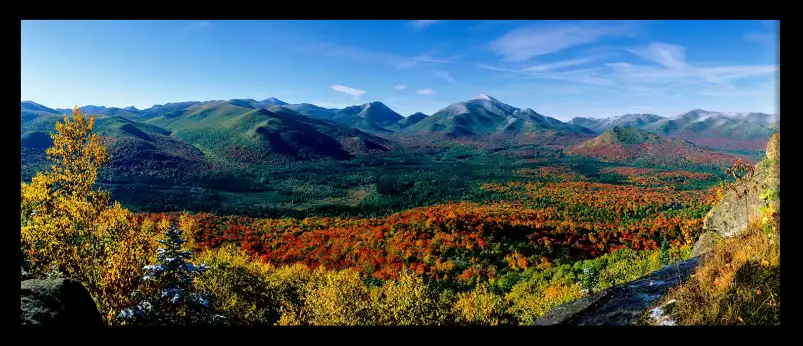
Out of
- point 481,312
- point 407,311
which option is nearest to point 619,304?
point 407,311

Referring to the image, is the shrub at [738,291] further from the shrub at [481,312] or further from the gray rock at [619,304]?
the shrub at [481,312]

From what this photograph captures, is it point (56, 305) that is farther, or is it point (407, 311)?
point (407, 311)

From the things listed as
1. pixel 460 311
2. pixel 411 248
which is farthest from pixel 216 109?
pixel 460 311

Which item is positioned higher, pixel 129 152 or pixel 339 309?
pixel 129 152

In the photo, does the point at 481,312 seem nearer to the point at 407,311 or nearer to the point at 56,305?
the point at 407,311

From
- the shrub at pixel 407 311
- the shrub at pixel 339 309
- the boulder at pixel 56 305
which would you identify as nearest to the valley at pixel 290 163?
the shrub at pixel 339 309

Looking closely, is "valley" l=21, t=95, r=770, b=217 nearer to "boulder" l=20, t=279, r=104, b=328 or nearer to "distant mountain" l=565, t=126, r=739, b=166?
"distant mountain" l=565, t=126, r=739, b=166

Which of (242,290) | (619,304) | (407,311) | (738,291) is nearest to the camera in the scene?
(738,291)
